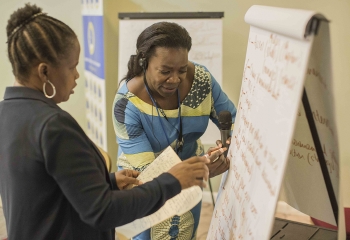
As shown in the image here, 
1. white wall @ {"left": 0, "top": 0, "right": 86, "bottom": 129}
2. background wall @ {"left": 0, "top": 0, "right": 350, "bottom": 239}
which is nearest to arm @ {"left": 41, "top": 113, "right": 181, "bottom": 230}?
background wall @ {"left": 0, "top": 0, "right": 350, "bottom": 239}

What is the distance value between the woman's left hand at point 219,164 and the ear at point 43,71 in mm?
636

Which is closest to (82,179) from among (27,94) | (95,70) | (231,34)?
(27,94)

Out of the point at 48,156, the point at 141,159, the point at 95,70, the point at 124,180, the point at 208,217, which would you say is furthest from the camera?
the point at 208,217

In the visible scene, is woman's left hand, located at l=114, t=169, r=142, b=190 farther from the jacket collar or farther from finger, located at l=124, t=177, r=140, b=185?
the jacket collar

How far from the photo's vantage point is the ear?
929 mm

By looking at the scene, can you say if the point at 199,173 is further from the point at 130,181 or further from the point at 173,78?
the point at 173,78

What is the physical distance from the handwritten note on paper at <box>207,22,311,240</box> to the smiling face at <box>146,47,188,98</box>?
0.26 metres

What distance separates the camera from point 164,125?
159 cm

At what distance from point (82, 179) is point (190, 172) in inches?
12.3

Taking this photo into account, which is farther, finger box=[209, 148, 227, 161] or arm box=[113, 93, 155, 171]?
arm box=[113, 93, 155, 171]

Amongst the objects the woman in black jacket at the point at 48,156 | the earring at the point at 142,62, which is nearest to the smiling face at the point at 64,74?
the woman in black jacket at the point at 48,156

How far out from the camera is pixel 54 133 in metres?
0.87

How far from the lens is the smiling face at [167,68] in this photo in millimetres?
1476

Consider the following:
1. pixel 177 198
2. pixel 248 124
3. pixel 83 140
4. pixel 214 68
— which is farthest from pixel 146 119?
pixel 214 68
